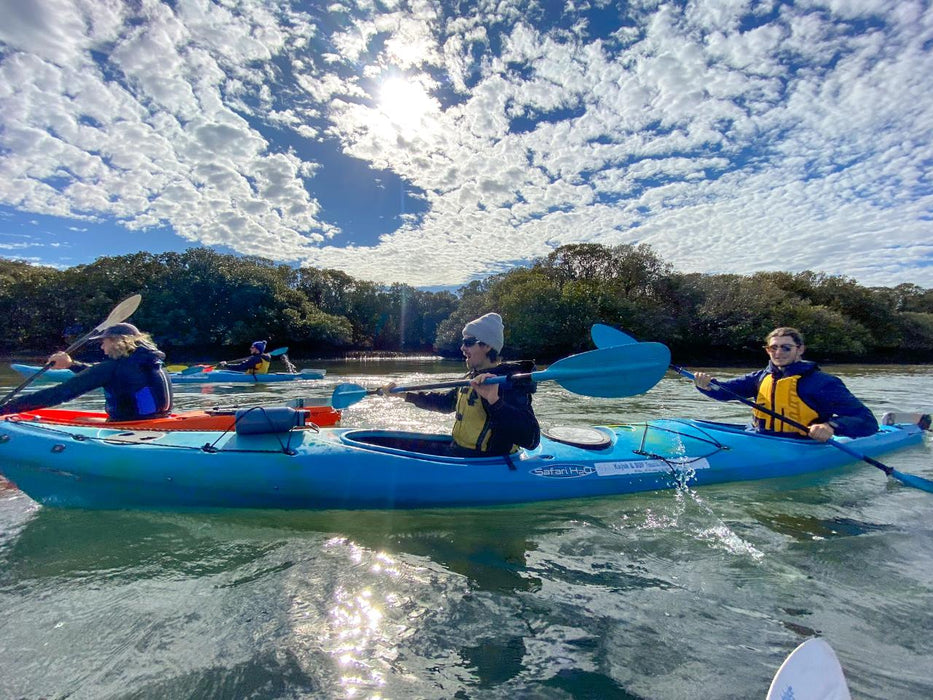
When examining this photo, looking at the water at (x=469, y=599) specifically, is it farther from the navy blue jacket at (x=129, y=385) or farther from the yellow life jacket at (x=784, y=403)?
the navy blue jacket at (x=129, y=385)

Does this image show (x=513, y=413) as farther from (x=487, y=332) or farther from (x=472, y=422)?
(x=487, y=332)

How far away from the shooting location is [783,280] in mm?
38750

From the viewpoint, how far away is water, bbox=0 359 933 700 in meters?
1.95

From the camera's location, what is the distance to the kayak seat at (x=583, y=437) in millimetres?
4289

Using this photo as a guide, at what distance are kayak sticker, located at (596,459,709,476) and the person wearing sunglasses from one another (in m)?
0.89

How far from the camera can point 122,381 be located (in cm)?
429

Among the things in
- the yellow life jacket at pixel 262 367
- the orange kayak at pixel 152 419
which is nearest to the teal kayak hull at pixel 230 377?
the yellow life jacket at pixel 262 367

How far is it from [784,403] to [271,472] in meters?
4.74

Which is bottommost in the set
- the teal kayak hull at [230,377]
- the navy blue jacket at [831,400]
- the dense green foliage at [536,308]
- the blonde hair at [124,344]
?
the teal kayak hull at [230,377]

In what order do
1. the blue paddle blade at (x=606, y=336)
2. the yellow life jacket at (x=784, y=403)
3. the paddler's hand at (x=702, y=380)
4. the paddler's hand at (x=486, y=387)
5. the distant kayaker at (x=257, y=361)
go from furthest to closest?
the distant kayaker at (x=257, y=361), the blue paddle blade at (x=606, y=336), the paddler's hand at (x=702, y=380), the yellow life jacket at (x=784, y=403), the paddler's hand at (x=486, y=387)

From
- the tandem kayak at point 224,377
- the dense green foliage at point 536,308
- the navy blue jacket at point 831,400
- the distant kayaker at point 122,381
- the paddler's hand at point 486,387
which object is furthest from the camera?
the dense green foliage at point 536,308

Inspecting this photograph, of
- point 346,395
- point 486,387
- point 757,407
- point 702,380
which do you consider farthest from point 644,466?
point 346,395

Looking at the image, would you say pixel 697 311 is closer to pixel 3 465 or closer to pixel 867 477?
pixel 867 477

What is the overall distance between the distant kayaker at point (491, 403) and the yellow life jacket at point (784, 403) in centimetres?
264
